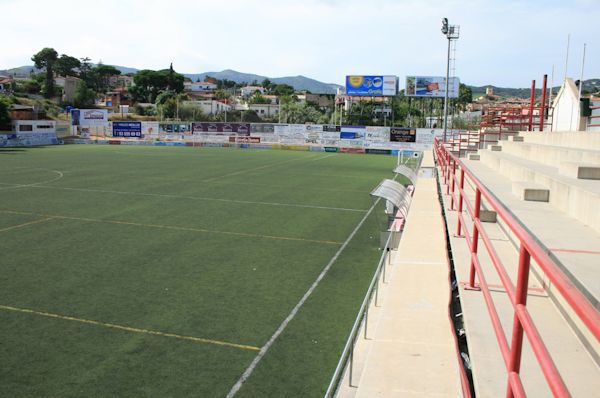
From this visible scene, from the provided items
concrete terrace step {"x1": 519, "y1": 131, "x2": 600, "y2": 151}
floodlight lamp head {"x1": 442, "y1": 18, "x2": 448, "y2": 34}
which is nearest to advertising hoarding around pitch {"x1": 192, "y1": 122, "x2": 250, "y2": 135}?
floodlight lamp head {"x1": 442, "y1": 18, "x2": 448, "y2": 34}

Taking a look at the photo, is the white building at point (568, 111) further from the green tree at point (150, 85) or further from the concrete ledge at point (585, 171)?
the green tree at point (150, 85)

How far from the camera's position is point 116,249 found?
13.6 metres

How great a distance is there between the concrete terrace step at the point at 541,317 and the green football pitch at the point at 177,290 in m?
2.70

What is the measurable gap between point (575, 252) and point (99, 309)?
772cm

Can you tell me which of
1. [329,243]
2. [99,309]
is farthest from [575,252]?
[329,243]

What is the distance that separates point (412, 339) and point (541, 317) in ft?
5.19

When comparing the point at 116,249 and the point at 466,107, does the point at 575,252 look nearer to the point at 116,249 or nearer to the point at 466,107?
the point at 116,249

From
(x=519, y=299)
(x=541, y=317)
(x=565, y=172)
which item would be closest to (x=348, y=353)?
(x=541, y=317)

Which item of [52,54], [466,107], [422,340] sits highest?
[52,54]

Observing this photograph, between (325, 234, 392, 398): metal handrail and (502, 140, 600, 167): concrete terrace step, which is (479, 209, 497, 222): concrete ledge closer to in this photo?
(325, 234, 392, 398): metal handrail

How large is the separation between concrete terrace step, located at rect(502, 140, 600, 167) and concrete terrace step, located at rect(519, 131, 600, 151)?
18.8 inches

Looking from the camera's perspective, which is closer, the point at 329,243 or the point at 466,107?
the point at 329,243

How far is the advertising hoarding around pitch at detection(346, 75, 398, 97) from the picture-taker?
84.1 metres

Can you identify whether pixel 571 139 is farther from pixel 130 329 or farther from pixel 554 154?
pixel 130 329
